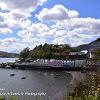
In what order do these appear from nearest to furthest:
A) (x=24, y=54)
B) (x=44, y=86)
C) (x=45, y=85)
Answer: (x=44, y=86) → (x=45, y=85) → (x=24, y=54)

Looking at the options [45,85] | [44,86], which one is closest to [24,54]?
[45,85]

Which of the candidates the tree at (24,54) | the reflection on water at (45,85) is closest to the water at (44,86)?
the reflection on water at (45,85)

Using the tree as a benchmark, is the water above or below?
below

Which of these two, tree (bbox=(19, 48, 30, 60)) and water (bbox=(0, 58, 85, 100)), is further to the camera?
tree (bbox=(19, 48, 30, 60))

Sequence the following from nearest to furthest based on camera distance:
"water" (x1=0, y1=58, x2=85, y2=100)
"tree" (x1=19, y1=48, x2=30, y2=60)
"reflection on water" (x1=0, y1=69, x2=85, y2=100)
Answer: "water" (x1=0, y1=58, x2=85, y2=100) → "reflection on water" (x1=0, y1=69, x2=85, y2=100) → "tree" (x1=19, y1=48, x2=30, y2=60)

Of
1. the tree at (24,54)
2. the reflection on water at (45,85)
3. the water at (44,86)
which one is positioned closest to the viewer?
the water at (44,86)

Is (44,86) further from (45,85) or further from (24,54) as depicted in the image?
(24,54)

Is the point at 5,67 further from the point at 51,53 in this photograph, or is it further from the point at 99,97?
the point at 99,97

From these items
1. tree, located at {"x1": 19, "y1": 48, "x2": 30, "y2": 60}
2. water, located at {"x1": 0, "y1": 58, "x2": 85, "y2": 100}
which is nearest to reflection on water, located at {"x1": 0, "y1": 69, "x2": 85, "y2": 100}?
water, located at {"x1": 0, "y1": 58, "x2": 85, "y2": 100}

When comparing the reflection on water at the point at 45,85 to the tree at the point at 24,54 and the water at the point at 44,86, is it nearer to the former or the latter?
the water at the point at 44,86

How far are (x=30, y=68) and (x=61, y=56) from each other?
17.3 metres

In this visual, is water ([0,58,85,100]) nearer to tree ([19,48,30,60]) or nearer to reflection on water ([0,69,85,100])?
reflection on water ([0,69,85,100])

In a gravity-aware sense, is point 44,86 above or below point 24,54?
below

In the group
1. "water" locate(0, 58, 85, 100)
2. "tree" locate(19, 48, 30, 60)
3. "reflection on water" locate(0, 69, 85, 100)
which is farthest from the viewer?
"tree" locate(19, 48, 30, 60)
